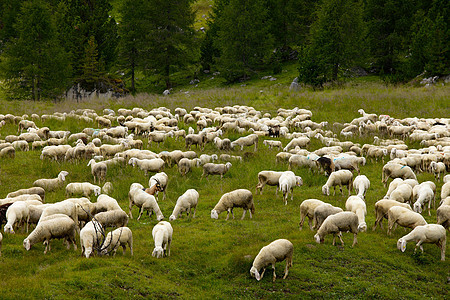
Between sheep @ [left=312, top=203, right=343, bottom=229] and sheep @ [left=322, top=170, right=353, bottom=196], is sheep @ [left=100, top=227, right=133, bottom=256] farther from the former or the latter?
sheep @ [left=322, top=170, right=353, bottom=196]

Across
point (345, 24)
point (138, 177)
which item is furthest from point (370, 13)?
point (138, 177)

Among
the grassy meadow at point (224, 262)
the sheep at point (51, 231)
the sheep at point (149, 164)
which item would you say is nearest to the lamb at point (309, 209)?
the grassy meadow at point (224, 262)

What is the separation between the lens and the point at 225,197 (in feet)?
52.1

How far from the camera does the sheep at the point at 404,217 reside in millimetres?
13375

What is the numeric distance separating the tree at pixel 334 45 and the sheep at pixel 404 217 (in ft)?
111

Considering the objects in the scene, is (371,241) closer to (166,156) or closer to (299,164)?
(299,164)

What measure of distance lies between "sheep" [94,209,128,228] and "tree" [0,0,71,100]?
3778cm

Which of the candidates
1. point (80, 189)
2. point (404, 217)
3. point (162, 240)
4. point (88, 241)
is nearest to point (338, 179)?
point (404, 217)

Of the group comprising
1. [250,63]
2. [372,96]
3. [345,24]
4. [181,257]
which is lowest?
[181,257]

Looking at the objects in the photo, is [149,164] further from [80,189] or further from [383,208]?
[383,208]

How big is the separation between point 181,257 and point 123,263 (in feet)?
6.62

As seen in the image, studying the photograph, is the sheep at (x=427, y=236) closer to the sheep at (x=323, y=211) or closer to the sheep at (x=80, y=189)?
the sheep at (x=323, y=211)

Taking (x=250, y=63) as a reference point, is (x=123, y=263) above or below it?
below

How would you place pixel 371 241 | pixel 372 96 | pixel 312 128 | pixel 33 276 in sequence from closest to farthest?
pixel 33 276, pixel 371 241, pixel 312 128, pixel 372 96
